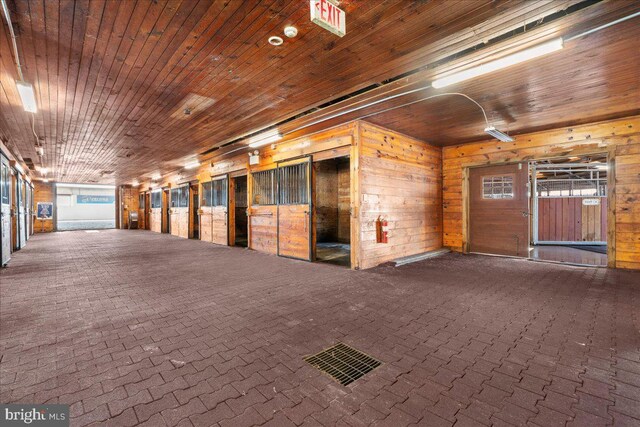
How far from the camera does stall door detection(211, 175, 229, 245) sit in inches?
373

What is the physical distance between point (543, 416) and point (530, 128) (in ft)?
21.2

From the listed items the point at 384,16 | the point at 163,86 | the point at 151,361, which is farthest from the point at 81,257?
the point at 384,16

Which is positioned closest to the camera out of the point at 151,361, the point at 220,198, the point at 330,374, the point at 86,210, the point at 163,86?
the point at 330,374

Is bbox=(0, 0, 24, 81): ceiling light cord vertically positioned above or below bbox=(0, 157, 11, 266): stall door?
above

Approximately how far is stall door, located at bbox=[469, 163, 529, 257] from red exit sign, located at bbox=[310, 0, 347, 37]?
251 inches

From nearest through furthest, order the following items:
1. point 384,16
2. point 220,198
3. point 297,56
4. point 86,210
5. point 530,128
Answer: point 384,16
point 297,56
point 530,128
point 220,198
point 86,210

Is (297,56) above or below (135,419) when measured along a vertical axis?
above

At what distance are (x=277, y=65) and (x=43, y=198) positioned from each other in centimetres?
1952

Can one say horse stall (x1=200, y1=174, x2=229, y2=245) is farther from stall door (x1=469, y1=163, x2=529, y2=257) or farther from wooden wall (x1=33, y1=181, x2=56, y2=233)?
wooden wall (x1=33, y1=181, x2=56, y2=233)

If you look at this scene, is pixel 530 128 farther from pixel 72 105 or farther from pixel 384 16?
pixel 72 105

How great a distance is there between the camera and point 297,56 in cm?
328

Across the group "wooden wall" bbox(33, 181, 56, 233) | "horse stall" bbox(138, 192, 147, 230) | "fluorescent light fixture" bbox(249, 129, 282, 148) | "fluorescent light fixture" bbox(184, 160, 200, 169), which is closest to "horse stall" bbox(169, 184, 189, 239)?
"fluorescent light fixture" bbox(184, 160, 200, 169)

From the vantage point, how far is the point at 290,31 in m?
2.79

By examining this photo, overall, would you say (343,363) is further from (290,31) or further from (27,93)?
(27,93)
